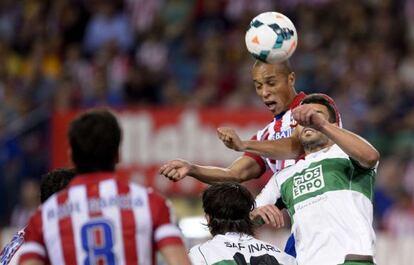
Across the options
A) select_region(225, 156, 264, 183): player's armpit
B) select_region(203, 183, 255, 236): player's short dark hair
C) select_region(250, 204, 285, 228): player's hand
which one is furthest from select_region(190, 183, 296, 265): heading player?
select_region(225, 156, 264, 183): player's armpit

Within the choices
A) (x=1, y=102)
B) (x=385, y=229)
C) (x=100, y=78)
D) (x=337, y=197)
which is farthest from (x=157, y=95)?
(x=337, y=197)

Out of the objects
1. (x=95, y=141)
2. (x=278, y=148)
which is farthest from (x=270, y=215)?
(x=95, y=141)

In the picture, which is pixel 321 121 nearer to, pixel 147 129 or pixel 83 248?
pixel 83 248

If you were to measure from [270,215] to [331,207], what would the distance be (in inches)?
16.3

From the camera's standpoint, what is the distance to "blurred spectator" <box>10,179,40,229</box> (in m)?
15.7

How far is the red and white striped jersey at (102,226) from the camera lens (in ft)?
18.8

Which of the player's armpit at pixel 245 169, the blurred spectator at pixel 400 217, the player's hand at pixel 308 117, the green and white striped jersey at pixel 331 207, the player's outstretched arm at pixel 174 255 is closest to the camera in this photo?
the player's outstretched arm at pixel 174 255

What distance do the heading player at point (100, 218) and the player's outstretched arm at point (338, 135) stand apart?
4.33 ft

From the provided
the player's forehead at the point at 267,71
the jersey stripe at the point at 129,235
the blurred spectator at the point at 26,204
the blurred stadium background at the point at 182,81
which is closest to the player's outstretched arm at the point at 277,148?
the player's forehead at the point at 267,71

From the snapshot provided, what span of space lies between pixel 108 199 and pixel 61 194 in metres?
0.25

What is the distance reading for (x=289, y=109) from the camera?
28.3ft

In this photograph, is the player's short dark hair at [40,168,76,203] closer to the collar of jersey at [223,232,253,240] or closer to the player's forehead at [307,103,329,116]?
the collar of jersey at [223,232,253,240]

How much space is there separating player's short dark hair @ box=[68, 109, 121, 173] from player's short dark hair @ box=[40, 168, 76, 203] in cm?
130

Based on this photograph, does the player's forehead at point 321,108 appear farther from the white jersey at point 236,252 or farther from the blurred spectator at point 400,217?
the blurred spectator at point 400,217
